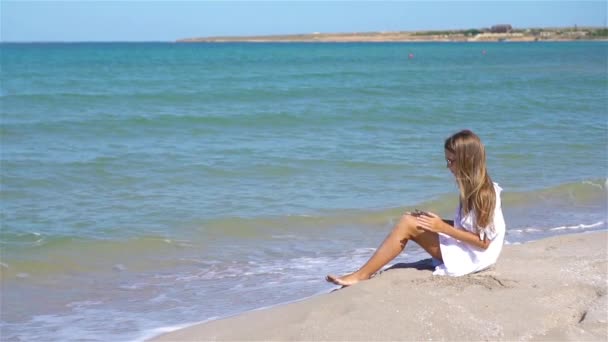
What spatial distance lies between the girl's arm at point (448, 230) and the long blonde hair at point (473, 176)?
10cm

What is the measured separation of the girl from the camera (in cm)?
526

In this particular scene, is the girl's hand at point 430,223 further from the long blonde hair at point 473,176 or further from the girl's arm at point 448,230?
the long blonde hair at point 473,176

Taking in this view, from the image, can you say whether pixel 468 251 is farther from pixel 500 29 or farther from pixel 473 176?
pixel 500 29

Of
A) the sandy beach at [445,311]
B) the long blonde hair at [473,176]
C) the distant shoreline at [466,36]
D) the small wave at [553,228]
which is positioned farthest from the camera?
the distant shoreline at [466,36]

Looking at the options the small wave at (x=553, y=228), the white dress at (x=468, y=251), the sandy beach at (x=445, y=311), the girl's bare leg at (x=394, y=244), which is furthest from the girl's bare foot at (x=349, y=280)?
the small wave at (x=553, y=228)

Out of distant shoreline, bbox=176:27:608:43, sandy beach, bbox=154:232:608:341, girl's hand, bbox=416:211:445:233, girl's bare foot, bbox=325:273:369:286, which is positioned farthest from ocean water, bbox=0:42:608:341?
distant shoreline, bbox=176:27:608:43

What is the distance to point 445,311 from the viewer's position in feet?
15.4

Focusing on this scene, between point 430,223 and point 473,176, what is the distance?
0.40 metres

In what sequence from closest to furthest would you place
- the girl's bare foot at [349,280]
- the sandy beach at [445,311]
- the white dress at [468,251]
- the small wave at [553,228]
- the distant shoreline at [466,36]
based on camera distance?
the sandy beach at [445,311] < the white dress at [468,251] < the girl's bare foot at [349,280] < the small wave at [553,228] < the distant shoreline at [466,36]

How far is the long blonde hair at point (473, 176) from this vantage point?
207 inches

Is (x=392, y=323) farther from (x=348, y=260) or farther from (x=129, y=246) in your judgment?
(x=129, y=246)

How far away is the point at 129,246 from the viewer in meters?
7.90

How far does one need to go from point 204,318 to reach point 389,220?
11.6 feet

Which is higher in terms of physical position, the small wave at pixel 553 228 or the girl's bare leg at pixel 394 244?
the girl's bare leg at pixel 394 244
